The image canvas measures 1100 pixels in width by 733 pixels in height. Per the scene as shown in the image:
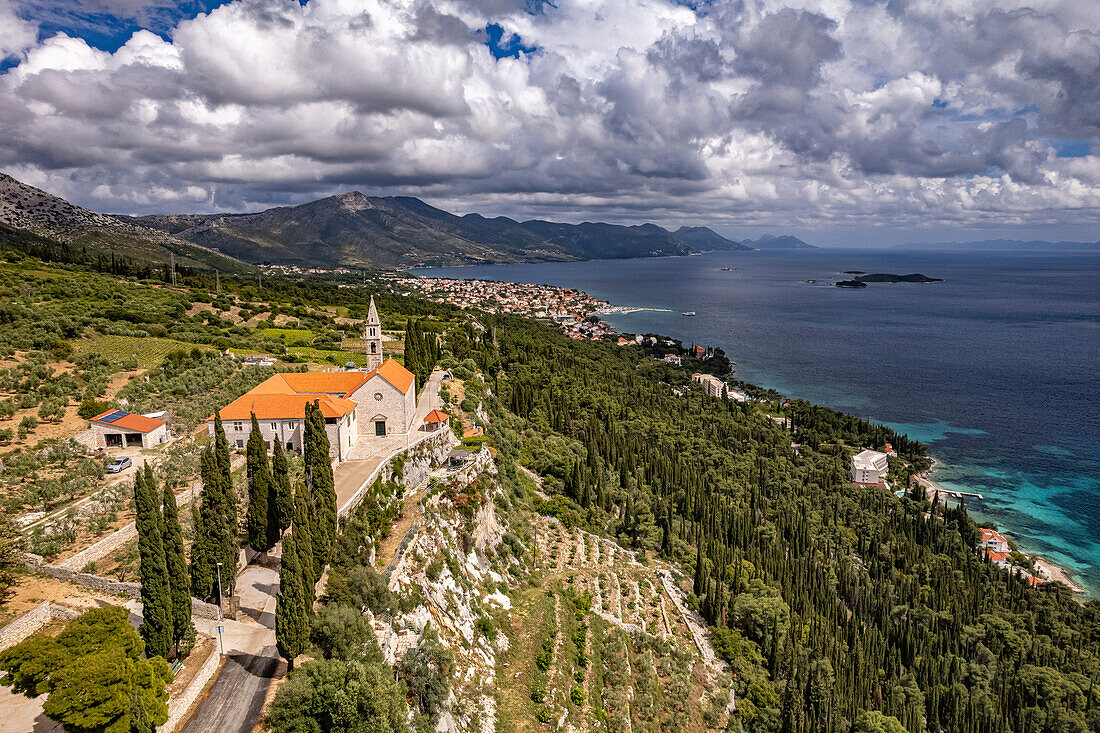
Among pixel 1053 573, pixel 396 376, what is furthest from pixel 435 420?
pixel 1053 573

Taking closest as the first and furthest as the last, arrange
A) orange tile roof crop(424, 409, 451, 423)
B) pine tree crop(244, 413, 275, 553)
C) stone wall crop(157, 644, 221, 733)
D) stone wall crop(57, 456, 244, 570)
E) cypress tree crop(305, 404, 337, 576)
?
stone wall crop(157, 644, 221, 733)
cypress tree crop(305, 404, 337, 576)
stone wall crop(57, 456, 244, 570)
pine tree crop(244, 413, 275, 553)
orange tile roof crop(424, 409, 451, 423)

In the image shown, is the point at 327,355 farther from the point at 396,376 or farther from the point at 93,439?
the point at 93,439

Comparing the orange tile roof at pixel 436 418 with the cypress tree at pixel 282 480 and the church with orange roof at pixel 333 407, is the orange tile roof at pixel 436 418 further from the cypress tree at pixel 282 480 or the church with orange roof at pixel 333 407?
the cypress tree at pixel 282 480

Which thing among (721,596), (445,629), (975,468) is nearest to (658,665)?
(721,596)

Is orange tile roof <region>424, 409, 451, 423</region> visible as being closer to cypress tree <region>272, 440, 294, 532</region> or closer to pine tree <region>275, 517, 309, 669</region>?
cypress tree <region>272, 440, 294, 532</region>

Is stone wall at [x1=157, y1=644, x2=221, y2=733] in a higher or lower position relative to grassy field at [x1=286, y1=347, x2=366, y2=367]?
lower

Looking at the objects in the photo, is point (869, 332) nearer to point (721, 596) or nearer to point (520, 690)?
point (721, 596)

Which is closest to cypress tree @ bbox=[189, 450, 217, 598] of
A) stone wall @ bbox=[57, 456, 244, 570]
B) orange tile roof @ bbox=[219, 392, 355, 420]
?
stone wall @ bbox=[57, 456, 244, 570]
